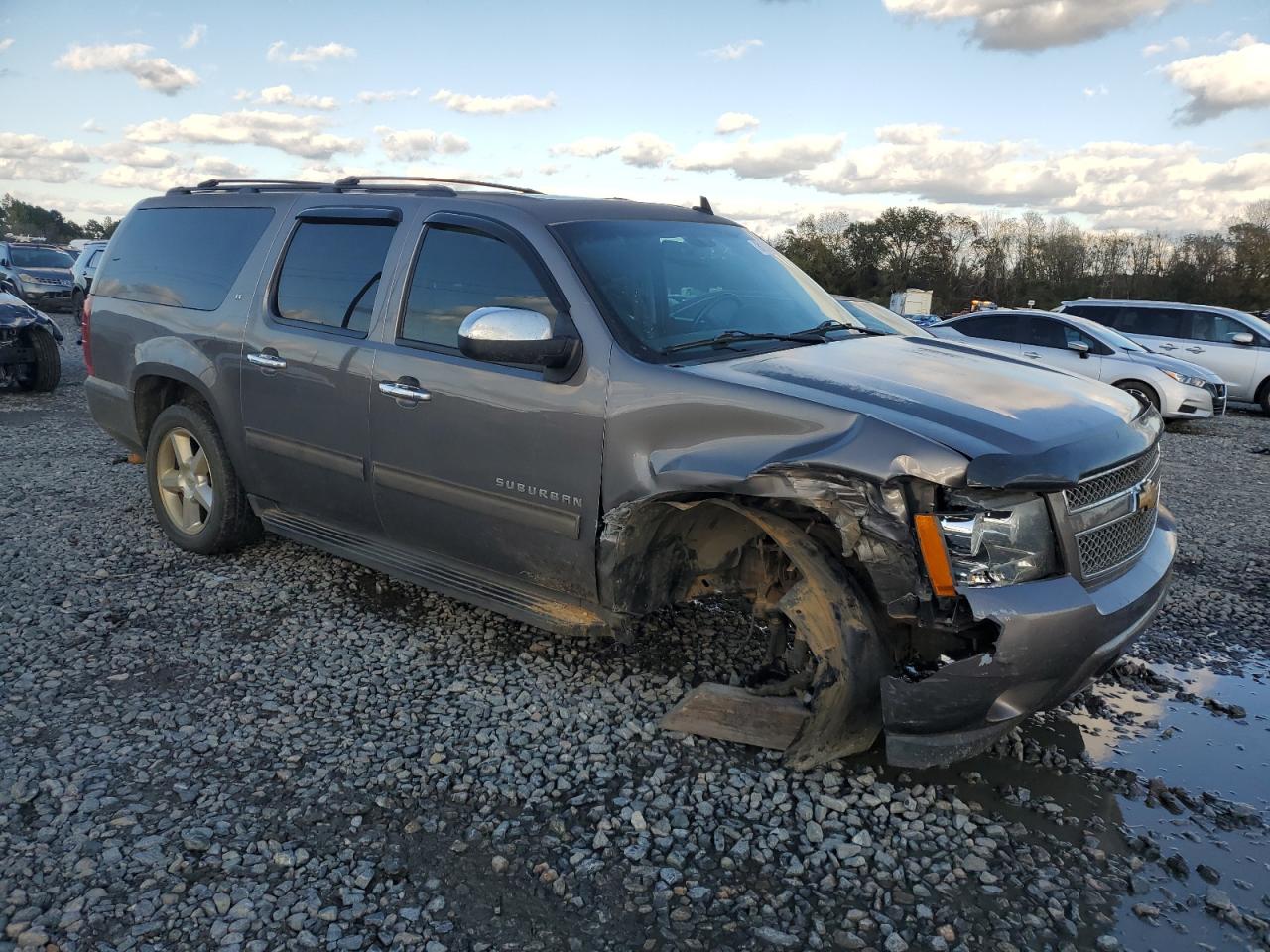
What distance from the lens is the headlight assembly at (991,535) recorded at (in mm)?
2676

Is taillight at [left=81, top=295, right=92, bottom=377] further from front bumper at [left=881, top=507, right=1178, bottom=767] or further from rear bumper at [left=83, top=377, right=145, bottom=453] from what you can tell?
front bumper at [left=881, top=507, right=1178, bottom=767]

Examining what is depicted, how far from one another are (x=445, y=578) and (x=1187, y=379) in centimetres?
1196

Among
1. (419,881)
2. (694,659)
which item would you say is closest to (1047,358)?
(694,659)

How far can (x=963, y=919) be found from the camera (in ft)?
8.10

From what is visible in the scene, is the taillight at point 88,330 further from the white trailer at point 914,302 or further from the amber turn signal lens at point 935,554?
the white trailer at point 914,302

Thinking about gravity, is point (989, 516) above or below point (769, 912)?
above

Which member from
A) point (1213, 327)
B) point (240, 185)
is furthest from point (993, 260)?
point (240, 185)

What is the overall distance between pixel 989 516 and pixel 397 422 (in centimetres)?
242

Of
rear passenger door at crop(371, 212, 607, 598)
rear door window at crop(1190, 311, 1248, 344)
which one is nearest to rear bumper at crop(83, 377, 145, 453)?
rear passenger door at crop(371, 212, 607, 598)

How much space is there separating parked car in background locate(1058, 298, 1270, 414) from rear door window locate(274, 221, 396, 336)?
13.6 meters

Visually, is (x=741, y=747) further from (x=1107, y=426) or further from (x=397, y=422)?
(x=397, y=422)

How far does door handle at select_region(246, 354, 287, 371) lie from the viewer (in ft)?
14.2

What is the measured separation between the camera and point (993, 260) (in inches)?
1940

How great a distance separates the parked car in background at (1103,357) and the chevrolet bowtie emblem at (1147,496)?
29.6ft
